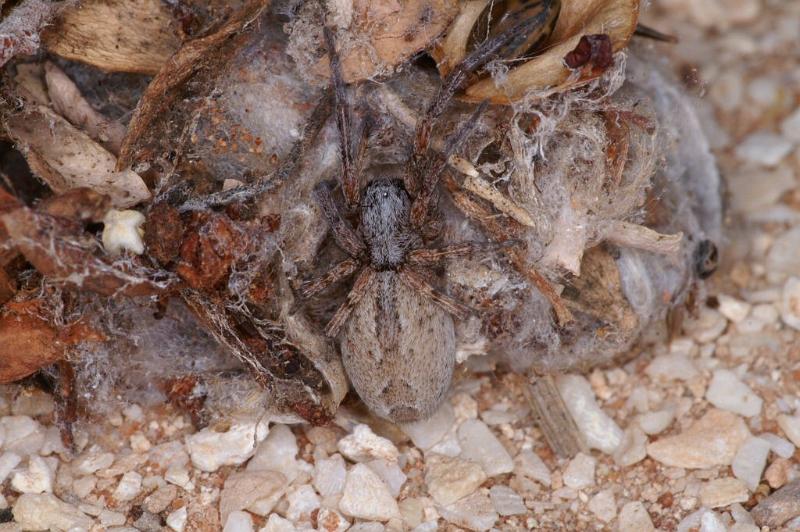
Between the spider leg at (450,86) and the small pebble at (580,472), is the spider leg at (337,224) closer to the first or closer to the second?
the spider leg at (450,86)

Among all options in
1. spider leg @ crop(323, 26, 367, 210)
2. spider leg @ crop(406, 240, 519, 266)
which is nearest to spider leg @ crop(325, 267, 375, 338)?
spider leg @ crop(406, 240, 519, 266)

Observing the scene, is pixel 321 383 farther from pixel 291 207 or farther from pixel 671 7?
pixel 671 7

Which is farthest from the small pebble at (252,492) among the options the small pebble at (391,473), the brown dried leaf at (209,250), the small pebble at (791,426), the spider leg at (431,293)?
the small pebble at (791,426)

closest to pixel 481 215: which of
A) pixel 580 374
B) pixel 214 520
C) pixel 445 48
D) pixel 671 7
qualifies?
pixel 445 48

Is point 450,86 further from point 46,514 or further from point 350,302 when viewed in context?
Answer: point 46,514

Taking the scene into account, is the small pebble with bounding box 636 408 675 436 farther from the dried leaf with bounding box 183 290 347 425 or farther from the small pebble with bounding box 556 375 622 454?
the dried leaf with bounding box 183 290 347 425

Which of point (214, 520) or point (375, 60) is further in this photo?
point (375, 60)

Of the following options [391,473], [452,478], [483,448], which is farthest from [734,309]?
[391,473]
